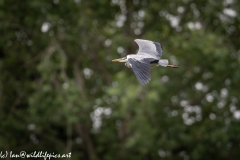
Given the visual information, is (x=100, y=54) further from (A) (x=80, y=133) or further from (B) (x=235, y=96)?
(B) (x=235, y=96)

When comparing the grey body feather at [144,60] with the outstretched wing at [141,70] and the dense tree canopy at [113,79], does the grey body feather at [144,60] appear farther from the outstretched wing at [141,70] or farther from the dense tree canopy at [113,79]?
the dense tree canopy at [113,79]

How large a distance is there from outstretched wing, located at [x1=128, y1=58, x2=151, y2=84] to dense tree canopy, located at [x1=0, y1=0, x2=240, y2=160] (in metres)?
4.41

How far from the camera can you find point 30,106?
11.5 meters

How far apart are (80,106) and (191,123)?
2.82m

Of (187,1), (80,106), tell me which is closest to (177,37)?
(187,1)

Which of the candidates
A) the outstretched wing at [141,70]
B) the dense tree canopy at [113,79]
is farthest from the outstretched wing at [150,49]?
the dense tree canopy at [113,79]

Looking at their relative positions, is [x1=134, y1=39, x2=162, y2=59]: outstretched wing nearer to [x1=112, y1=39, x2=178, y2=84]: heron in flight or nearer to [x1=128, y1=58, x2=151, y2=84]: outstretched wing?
[x1=112, y1=39, x2=178, y2=84]: heron in flight

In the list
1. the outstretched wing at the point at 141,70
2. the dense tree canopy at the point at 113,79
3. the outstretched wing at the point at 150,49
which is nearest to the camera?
the outstretched wing at the point at 141,70

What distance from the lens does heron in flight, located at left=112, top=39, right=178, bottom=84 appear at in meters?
6.04

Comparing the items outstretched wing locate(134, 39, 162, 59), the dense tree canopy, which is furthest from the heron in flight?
the dense tree canopy

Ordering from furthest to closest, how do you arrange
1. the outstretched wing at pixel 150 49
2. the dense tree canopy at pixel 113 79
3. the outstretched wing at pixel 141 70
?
1. the dense tree canopy at pixel 113 79
2. the outstretched wing at pixel 150 49
3. the outstretched wing at pixel 141 70

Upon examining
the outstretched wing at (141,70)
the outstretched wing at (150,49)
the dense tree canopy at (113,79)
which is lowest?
the outstretched wing at (141,70)

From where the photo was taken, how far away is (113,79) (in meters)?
12.1

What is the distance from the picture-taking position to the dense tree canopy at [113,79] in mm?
11336
